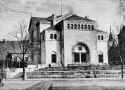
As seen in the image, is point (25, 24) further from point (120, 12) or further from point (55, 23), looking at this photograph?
point (120, 12)

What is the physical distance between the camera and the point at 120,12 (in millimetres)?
18828

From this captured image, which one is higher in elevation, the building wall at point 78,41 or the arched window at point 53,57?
the building wall at point 78,41

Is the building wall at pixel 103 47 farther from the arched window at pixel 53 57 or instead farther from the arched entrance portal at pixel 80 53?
the arched window at pixel 53 57

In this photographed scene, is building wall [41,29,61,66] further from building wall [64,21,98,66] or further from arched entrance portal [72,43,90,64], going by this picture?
arched entrance portal [72,43,90,64]

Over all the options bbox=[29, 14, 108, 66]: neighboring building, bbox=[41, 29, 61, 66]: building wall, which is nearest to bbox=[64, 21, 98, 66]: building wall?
bbox=[29, 14, 108, 66]: neighboring building

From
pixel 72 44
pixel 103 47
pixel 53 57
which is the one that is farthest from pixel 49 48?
pixel 103 47

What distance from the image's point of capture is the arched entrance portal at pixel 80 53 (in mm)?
46378

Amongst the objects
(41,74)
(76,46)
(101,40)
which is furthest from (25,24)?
(101,40)

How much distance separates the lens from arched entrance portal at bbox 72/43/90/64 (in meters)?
46.4

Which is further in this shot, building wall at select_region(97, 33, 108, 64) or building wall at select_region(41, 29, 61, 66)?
building wall at select_region(97, 33, 108, 64)

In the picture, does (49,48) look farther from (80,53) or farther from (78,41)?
(80,53)

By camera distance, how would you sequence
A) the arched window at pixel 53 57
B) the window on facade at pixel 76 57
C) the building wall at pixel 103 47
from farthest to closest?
the building wall at pixel 103 47
the arched window at pixel 53 57
the window on facade at pixel 76 57

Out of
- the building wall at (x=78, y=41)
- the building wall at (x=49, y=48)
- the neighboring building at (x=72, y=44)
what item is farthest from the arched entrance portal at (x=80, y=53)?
the building wall at (x=49, y=48)

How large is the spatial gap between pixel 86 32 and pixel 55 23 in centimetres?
962
